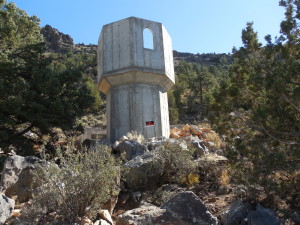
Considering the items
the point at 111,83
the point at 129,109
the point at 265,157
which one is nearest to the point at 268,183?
the point at 265,157

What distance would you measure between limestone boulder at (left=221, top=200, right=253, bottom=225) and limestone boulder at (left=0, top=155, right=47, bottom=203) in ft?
10.4

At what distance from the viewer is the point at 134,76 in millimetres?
10789

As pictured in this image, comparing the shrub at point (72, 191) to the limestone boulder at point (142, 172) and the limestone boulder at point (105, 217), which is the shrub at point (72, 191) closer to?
the limestone boulder at point (105, 217)

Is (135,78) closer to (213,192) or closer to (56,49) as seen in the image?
(213,192)

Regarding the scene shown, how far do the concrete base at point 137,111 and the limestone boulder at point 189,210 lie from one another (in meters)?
6.47

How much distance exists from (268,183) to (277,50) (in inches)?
88.2

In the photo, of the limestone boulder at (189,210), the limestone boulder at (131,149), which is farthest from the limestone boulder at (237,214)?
the limestone boulder at (131,149)

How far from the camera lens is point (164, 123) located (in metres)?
11.4

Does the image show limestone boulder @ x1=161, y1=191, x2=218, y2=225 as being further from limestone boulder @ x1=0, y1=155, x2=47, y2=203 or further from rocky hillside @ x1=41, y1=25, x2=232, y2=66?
rocky hillside @ x1=41, y1=25, x2=232, y2=66

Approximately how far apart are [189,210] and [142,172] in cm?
210

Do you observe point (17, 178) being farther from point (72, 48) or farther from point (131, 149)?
point (72, 48)

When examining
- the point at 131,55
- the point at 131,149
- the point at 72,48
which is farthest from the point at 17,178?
the point at 72,48

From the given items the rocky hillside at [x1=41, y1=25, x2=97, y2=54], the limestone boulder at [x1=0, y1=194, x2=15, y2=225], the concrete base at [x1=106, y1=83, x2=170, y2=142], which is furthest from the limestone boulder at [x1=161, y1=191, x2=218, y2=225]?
the rocky hillside at [x1=41, y1=25, x2=97, y2=54]

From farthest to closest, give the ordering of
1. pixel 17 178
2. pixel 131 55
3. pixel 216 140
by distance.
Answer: pixel 131 55 < pixel 216 140 < pixel 17 178
